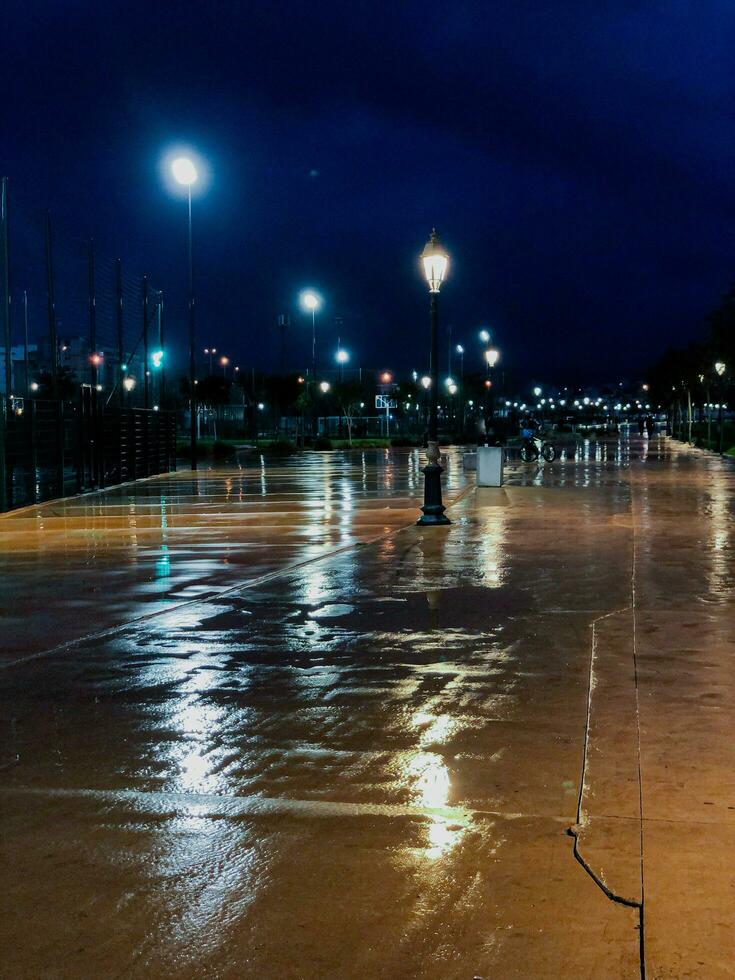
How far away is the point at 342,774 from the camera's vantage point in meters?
6.33

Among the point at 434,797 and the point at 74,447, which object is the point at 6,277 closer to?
the point at 74,447

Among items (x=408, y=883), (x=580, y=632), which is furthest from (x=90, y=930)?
(x=580, y=632)

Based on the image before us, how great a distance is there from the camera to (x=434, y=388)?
20922mm

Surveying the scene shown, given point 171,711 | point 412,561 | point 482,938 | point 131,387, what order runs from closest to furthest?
point 482,938, point 171,711, point 412,561, point 131,387

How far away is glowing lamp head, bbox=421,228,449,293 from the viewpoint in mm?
20953

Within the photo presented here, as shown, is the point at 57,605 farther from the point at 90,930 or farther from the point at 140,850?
the point at 90,930

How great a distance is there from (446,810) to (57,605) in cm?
734

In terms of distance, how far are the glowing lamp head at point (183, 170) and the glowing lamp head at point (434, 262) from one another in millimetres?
20456

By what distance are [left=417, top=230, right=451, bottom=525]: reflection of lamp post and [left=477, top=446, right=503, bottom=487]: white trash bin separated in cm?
884

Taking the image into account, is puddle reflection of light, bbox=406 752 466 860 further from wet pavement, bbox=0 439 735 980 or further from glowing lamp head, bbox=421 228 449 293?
glowing lamp head, bbox=421 228 449 293

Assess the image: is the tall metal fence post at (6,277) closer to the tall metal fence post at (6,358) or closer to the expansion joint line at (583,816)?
the tall metal fence post at (6,358)

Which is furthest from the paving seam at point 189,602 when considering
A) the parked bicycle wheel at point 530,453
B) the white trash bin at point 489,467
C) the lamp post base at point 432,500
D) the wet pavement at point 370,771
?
the parked bicycle wheel at point 530,453

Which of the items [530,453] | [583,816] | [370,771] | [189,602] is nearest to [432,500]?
[189,602]

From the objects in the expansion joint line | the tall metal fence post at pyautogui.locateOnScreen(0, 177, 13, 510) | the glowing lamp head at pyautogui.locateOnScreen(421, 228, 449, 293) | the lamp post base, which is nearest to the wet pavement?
the expansion joint line
